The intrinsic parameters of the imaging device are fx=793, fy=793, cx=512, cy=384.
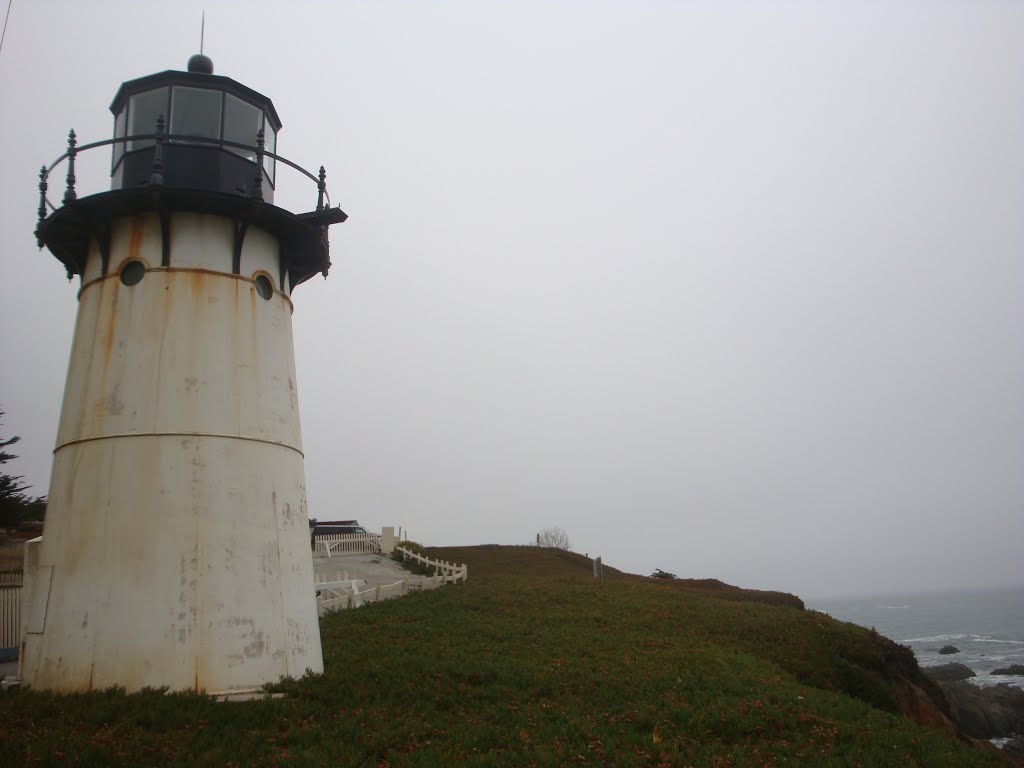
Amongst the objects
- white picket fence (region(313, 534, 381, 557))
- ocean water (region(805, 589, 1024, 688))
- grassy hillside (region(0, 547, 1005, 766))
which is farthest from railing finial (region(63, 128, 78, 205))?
ocean water (region(805, 589, 1024, 688))

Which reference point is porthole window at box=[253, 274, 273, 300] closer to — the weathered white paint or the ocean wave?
the weathered white paint

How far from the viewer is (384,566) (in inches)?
1344

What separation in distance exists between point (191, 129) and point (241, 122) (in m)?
0.80

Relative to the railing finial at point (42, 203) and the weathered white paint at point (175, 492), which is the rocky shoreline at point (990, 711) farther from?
the railing finial at point (42, 203)

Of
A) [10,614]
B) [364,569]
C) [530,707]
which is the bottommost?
[530,707]

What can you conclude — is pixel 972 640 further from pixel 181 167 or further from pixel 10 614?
pixel 181 167

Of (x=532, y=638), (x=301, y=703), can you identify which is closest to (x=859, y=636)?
(x=532, y=638)

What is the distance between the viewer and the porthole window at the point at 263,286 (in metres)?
13.0

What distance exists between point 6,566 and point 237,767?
1884 centimetres

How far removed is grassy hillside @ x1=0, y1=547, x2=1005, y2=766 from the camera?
9164 mm

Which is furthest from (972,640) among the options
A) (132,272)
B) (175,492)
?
(132,272)

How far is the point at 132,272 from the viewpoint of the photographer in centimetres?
1226

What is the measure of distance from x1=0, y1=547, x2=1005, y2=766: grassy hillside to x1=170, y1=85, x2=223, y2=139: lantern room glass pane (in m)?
8.32

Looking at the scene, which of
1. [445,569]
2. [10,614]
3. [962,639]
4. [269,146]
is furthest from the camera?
[962,639]
